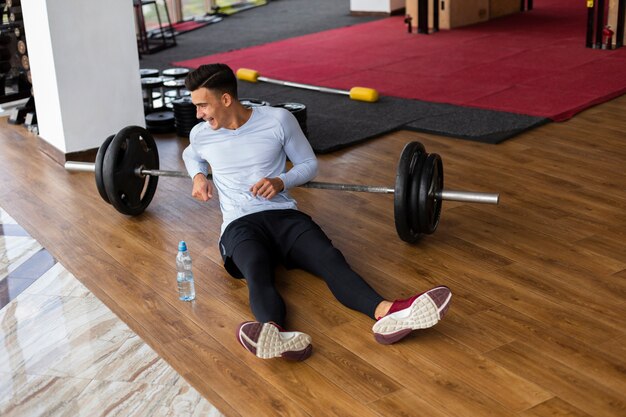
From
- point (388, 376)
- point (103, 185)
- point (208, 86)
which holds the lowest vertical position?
point (388, 376)

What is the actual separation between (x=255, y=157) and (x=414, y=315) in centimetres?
72

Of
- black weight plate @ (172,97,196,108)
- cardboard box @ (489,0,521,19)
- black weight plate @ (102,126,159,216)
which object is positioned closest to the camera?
black weight plate @ (102,126,159,216)

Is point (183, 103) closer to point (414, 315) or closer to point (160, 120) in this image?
point (160, 120)

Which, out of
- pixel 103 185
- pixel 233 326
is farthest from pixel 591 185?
pixel 103 185

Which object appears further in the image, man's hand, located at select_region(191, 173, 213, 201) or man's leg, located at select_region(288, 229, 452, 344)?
Answer: man's hand, located at select_region(191, 173, 213, 201)

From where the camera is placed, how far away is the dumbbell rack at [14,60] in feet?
13.7

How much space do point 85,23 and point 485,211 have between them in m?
1.85

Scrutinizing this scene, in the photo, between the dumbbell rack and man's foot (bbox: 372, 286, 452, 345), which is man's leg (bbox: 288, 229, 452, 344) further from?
the dumbbell rack

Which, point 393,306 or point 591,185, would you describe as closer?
point 393,306

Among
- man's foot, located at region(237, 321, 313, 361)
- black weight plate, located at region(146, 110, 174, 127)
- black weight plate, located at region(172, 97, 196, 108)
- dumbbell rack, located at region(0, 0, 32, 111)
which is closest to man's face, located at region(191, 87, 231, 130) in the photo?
man's foot, located at region(237, 321, 313, 361)

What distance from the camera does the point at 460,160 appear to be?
354 centimetres

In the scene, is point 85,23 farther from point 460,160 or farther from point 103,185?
point 460,160

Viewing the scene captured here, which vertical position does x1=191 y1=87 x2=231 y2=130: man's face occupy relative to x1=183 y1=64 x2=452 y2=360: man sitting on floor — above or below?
above

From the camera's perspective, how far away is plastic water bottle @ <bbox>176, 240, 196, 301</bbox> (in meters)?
2.46
